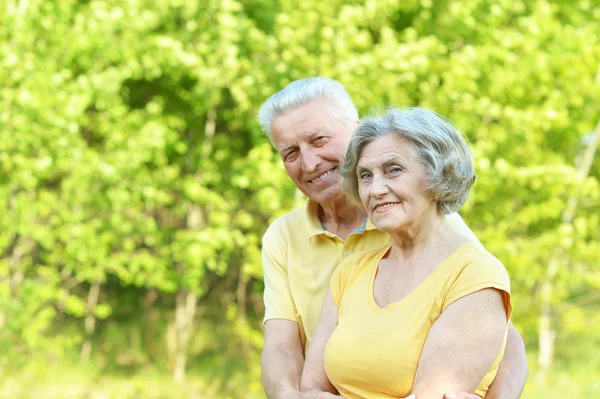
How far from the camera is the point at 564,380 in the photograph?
7758 millimetres

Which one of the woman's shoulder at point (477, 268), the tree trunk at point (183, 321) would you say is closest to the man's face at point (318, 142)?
the woman's shoulder at point (477, 268)

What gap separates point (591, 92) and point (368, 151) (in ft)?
16.2

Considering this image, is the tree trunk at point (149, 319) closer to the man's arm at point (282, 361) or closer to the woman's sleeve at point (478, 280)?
the man's arm at point (282, 361)

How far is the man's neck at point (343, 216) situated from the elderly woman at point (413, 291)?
331 millimetres

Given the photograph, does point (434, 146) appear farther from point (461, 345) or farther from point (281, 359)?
point (281, 359)

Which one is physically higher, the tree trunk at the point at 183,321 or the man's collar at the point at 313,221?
the man's collar at the point at 313,221

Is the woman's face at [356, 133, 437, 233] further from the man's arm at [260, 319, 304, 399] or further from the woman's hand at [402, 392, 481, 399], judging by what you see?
the man's arm at [260, 319, 304, 399]

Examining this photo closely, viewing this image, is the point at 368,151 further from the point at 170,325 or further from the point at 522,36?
the point at 170,325

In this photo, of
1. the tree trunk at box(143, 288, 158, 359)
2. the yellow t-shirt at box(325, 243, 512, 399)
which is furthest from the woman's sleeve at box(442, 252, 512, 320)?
the tree trunk at box(143, 288, 158, 359)

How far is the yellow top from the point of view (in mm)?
2441

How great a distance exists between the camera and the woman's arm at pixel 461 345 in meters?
1.87

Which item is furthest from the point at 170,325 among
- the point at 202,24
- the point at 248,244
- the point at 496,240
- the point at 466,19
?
the point at 466,19

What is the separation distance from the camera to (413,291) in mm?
1982

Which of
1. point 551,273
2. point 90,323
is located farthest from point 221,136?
point 551,273
